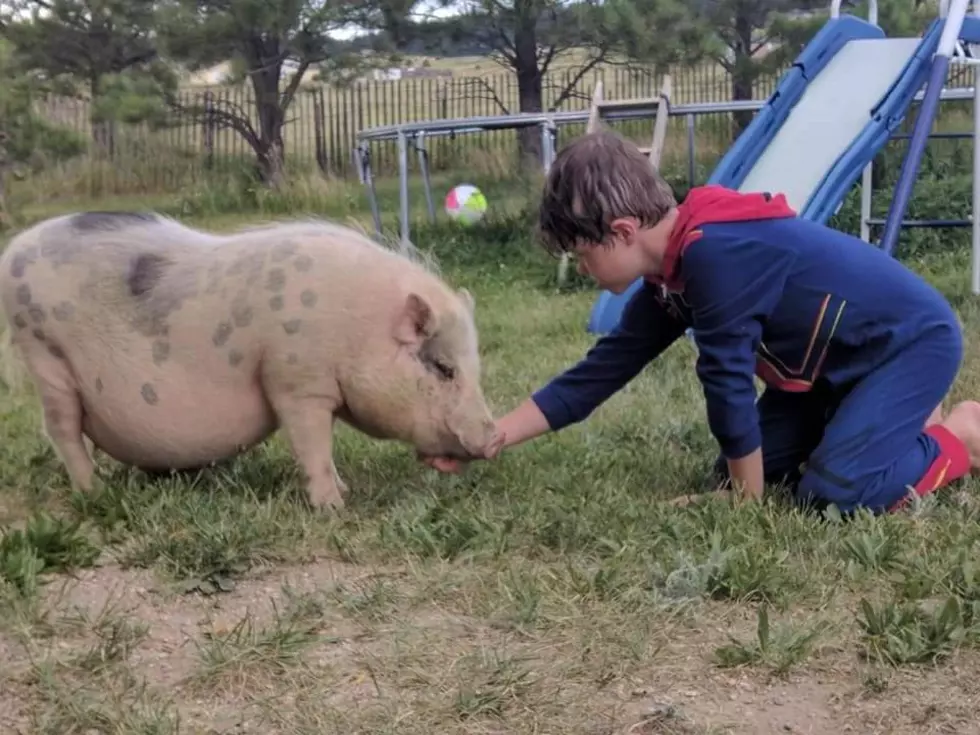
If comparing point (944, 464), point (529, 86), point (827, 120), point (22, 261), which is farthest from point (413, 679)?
point (529, 86)

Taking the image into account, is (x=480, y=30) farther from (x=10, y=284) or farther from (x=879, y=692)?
(x=879, y=692)

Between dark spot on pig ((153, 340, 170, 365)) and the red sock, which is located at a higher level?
dark spot on pig ((153, 340, 170, 365))

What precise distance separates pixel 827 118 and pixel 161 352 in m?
5.13

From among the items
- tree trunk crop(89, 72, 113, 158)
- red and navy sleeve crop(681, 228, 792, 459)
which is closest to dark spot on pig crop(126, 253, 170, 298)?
red and navy sleeve crop(681, 228, 792, 459)

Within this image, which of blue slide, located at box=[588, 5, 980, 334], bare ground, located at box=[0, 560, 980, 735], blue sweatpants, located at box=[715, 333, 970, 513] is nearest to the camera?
bare ground, located at box=[0, 560, 980, 735]

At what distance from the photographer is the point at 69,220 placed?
4.00 metres

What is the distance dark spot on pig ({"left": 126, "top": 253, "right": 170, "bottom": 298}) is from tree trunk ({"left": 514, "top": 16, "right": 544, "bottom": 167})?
502 inches

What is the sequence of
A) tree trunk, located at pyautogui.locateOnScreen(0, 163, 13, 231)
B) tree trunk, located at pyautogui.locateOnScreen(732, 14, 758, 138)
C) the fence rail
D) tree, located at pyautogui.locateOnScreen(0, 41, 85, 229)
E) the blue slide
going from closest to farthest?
1. the blue slide
2. tree trunk, located at pyautogui.locateOnScreen(0, 163, 13, 231)
3. tree, located at pyautogui.locateOnScreen(0, 41, 85, 229)
4. tree trunk, located at pyautogui.locateOnScreen(732, 14, 758, 138)
5. the fence rail

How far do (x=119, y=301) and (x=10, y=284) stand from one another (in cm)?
35

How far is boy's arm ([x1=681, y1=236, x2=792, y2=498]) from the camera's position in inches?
134

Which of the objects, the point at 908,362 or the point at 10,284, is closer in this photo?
the point at 908,362

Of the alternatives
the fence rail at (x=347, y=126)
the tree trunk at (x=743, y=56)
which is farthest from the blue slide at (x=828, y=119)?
the fence rail at (x=347, y=126)

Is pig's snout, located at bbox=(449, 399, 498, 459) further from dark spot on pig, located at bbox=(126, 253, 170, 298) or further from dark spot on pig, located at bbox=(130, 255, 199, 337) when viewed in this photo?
dark spot on pig, located at bbox=(126, 253, 170, 298)

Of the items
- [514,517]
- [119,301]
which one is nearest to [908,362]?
[514,517]
